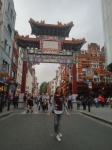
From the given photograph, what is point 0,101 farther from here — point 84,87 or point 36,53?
point 84,87

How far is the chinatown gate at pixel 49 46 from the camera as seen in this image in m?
25.1

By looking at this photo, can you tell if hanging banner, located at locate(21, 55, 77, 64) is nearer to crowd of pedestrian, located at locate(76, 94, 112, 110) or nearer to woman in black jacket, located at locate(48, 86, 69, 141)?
crowd of pedestrian, located at locate(76, 94, 112, 110)

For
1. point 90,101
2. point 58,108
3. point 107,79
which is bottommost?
point 90,101

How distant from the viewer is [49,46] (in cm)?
2569

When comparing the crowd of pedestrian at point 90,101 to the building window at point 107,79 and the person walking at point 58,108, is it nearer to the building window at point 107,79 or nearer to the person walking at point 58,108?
the person walking at point 58,108

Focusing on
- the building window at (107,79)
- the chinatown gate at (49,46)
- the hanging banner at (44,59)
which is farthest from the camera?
the building window at (107,79)

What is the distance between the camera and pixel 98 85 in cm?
3875

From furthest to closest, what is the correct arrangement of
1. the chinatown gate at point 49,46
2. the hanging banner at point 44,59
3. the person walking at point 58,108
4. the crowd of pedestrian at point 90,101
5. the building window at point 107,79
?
the building window at point 107,79 < the chinatown gate at point 49,46 < the hanging banner at point 44,59 < the crowd of pedestrian at point 90,101 < the person walking at point 58,108

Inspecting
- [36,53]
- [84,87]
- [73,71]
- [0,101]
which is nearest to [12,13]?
[36,53]

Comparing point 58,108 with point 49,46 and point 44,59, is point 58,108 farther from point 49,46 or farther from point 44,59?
point 49,46

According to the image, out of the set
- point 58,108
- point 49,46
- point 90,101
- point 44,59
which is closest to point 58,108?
point 58,108

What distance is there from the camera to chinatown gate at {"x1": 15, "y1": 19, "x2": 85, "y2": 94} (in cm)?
2511

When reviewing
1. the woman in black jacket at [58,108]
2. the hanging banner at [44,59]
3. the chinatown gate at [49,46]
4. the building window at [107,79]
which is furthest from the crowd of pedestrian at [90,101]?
the building window at [107,79]

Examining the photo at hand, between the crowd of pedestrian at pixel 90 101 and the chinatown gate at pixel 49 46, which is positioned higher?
the chinatown gate at pixel 49 46
